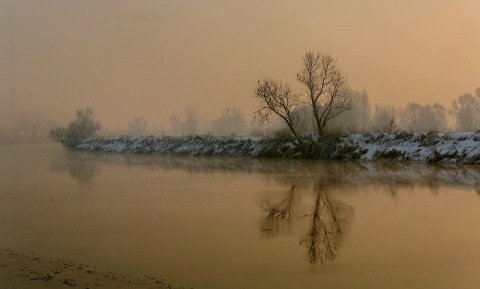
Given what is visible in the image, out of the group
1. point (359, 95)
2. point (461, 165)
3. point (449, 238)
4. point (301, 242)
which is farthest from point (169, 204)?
point (359, 95)

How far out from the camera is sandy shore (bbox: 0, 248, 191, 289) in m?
5.78

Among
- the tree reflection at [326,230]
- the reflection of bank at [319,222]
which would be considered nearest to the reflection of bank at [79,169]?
the reflection of bank at [319,222]

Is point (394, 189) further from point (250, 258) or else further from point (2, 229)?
point (2, 229)

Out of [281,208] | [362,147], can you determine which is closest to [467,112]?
[362,147]

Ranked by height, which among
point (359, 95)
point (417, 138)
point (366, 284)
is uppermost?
point (359, 95)

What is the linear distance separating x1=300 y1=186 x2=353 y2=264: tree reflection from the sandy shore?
265 centimetres

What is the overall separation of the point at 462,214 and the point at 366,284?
592cm

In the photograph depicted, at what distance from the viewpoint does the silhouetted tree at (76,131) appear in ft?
245

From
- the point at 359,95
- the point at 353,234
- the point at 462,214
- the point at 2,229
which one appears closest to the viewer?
the point at 353,234

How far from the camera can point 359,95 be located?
8850 centimetres

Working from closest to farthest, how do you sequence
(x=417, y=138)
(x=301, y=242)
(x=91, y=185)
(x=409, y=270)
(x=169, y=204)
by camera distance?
A: (x=409, y=270) < (x=301, y=242) < (x=169, y=204) < (x=91, y=185) < (x=417, y=138)

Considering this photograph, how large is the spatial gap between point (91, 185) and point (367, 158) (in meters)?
18.5

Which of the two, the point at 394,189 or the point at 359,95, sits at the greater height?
the point at 359,95

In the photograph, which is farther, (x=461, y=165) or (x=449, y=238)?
(x=461, y=165)
